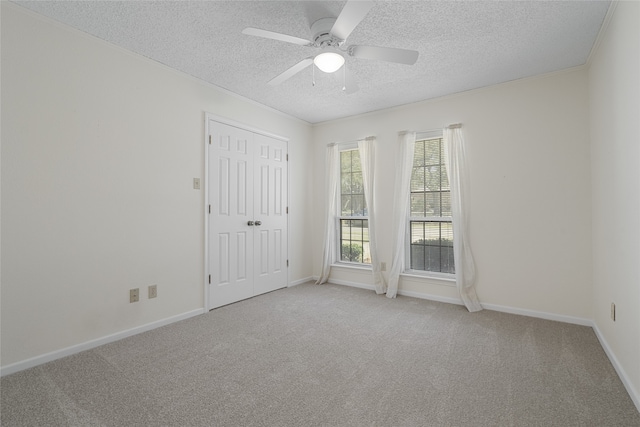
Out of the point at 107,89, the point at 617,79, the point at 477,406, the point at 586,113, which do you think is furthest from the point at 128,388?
A: the point at 586,113

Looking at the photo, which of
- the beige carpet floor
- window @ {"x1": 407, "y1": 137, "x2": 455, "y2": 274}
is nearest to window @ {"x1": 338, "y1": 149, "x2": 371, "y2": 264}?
window @ {"x1": 407, "y1": 137, "x2": 455, "y2": 274}

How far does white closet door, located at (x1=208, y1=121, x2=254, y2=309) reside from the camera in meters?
3.42

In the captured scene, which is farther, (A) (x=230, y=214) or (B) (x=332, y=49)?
(A) (x=230, y=214)

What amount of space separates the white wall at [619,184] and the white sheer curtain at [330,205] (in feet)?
9.69

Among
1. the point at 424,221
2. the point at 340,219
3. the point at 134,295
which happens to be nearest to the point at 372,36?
the point at 424,221

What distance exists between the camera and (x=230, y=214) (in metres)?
3.61

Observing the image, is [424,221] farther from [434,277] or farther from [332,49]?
[332,49]

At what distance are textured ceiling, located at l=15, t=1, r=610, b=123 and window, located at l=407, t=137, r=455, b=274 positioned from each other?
84 centimetres

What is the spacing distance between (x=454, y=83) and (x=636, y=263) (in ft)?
7.81

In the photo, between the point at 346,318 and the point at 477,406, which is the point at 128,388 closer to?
the point at 346,318

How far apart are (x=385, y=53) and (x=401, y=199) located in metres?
2.14

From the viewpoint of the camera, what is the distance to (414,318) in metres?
3.12

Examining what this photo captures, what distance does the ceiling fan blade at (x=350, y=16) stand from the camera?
5.28ft

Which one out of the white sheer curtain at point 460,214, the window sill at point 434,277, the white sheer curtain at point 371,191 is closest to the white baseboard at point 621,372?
the white sheer curtain at point 460,214
